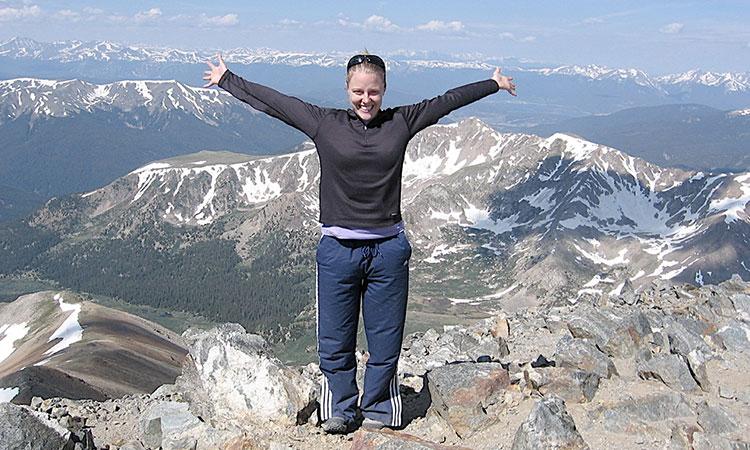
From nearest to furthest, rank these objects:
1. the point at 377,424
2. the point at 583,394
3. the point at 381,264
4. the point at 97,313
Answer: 1. the point at 381,264
2. the point at 377,424
3. the point at 583,394
4. the point at 97,313

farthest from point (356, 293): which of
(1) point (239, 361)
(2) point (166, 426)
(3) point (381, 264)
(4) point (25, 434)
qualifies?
(4) point (25, 434)

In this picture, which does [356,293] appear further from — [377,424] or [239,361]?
[239,361]

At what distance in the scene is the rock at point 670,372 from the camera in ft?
43.0

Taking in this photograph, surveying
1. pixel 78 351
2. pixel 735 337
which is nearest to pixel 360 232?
pixel 735 337

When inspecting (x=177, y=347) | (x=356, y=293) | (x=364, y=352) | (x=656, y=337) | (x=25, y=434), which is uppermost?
(x=356, y=293)

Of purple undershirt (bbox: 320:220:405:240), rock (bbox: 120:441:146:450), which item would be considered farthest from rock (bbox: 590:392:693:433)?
rock (bbox: 120:441:146:450)

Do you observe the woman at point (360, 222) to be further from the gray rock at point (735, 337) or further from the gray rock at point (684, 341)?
the gray rock at point (735, 337)

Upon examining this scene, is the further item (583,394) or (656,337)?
(656,337)

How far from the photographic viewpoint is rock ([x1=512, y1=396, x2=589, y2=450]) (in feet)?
31.3

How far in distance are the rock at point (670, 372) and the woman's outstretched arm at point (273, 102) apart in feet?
31.5

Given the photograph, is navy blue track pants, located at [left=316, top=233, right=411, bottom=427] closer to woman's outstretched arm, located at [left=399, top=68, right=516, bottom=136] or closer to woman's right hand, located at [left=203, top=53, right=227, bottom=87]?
woman's outstretched arm, located at [left=399, top=68, right=516, bottom=136]

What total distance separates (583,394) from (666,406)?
1565 millimetres

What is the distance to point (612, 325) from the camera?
17.0 metres

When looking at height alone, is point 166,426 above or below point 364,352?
above
